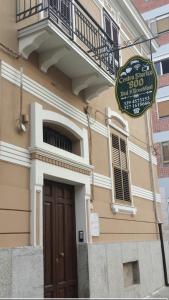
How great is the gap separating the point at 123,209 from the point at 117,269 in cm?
162

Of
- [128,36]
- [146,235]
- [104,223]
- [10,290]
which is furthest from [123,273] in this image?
[128,36]

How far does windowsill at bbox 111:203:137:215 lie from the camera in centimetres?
963

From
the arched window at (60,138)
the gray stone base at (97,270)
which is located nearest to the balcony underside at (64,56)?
the arched window at (60,138)

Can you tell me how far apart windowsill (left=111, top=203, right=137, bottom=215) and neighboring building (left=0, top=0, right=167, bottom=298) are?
0.03 m

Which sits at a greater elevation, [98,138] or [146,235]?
[98,138]

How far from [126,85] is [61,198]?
2929 mm

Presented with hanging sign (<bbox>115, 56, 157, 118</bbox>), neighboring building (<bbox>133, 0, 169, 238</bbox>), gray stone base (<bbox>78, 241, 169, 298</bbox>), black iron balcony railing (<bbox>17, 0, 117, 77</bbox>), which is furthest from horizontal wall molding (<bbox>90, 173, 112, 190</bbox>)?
neighboring building (<bbox>133, 0, 169, 238</bbox>)

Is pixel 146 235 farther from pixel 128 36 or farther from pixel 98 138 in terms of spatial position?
pixel 128 36

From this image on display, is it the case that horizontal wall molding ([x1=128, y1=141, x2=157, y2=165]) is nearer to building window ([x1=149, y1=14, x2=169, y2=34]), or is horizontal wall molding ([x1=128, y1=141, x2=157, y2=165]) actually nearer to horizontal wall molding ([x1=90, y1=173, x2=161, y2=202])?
horizontal wall molding ([x1=90, y1=173, x2=161, y2=202])

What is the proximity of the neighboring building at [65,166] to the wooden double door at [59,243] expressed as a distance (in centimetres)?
2

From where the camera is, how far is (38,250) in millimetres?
6492

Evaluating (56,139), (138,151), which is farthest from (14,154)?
(138,151)

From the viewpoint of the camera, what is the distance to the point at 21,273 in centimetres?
605

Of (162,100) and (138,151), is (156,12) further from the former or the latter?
(138,151)
